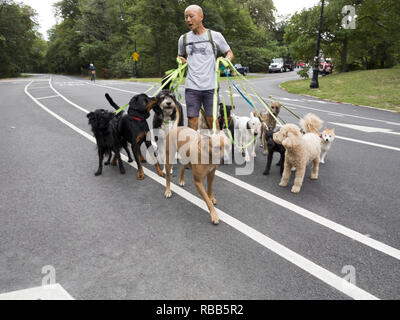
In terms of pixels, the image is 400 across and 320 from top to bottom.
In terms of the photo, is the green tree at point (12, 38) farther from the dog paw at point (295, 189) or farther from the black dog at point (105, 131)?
the dog paw at point (295, 189)

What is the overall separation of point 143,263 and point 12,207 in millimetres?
2337

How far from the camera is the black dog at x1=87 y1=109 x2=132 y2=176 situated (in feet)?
14.8

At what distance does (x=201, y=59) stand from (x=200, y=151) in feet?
6.39

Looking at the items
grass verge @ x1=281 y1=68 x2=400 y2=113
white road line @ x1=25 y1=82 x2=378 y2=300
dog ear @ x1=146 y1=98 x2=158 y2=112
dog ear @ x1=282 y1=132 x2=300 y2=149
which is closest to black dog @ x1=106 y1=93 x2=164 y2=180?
dog ear @ x1=146 y1=98 x2=158 y2=112

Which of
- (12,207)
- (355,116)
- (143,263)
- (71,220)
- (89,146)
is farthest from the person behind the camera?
(355,116)

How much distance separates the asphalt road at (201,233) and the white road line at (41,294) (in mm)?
47

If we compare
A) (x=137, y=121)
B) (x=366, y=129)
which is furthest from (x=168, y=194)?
(x=366, y=129)

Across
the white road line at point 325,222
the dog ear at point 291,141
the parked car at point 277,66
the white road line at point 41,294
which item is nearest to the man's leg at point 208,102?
the white road line at point 325,222

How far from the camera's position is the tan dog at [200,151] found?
114 inches

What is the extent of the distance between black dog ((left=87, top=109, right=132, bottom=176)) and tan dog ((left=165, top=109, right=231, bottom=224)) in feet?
4.38

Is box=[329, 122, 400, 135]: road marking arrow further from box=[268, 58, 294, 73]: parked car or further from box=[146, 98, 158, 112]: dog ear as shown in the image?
box=[268, 58, 294, 73]: parked car
